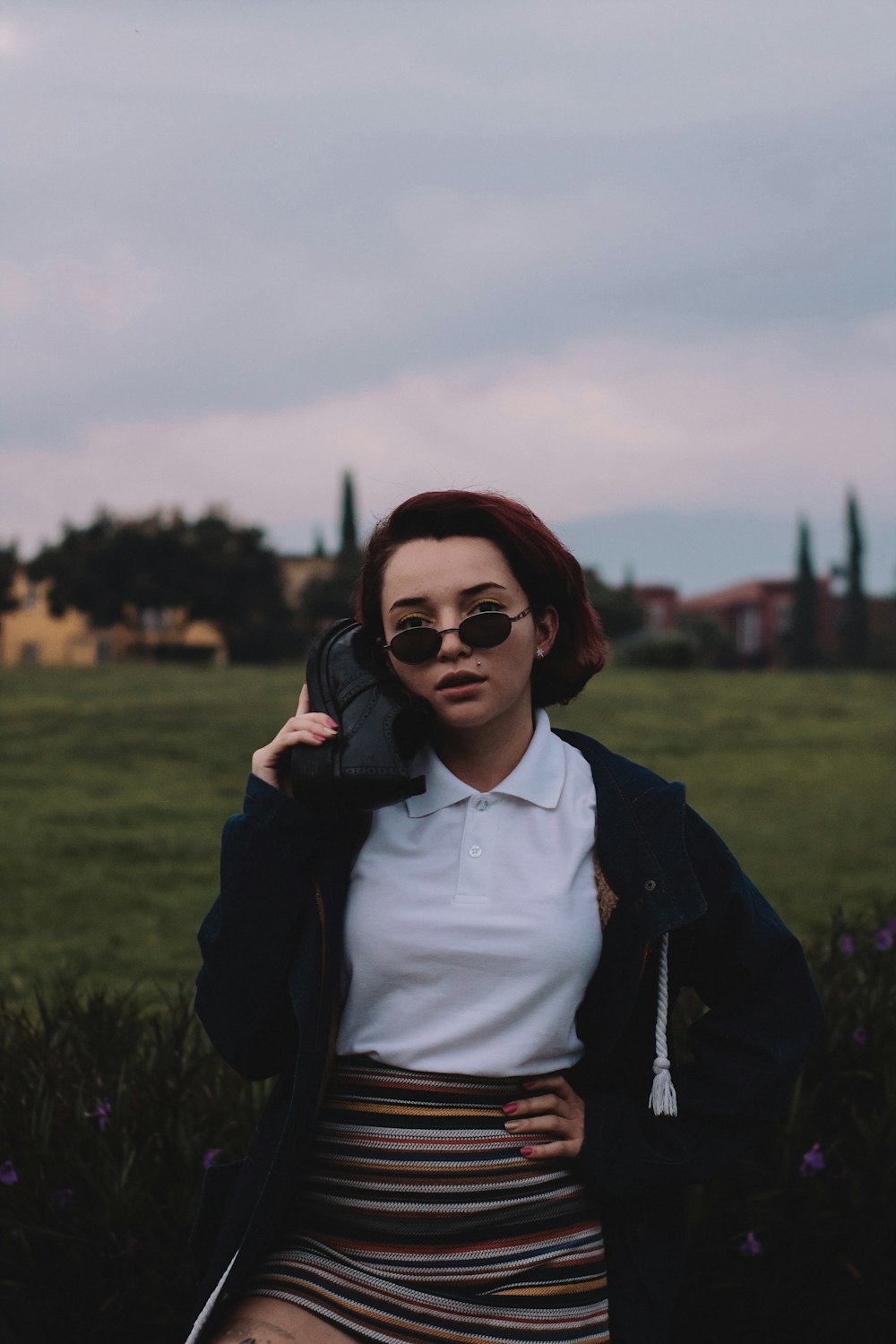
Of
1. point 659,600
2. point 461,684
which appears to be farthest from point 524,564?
point 659,600

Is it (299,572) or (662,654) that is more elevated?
(299,572)

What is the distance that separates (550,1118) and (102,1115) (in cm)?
156

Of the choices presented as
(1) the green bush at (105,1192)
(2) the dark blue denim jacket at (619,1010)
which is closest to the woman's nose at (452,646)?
(2) the dark blue denim jacket at (619,1010)

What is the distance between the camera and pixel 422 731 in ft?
7.86

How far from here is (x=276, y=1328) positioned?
6.87ft

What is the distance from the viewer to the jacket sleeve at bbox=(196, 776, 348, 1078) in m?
2.22

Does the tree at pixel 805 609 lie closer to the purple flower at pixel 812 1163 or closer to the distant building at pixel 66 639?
the distant building at pixel 66 639

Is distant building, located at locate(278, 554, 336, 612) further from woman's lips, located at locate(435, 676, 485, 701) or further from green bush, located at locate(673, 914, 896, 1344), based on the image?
woman's lips, located at locate(435, 676, 485, 701)

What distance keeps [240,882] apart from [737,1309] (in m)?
1.86

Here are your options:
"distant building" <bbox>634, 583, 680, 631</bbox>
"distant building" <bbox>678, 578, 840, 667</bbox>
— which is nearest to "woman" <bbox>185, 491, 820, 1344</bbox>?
"distant building" <bbox>678, 578, 840, 667</bbox>

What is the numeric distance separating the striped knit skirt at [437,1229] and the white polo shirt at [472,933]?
0.07 meters

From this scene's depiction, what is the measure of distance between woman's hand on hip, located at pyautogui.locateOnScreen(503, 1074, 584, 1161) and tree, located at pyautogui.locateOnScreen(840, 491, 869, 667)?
50624mm

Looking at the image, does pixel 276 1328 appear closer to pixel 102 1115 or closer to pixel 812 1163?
pixel 102 1115

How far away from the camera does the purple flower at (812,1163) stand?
3213 millimetres
